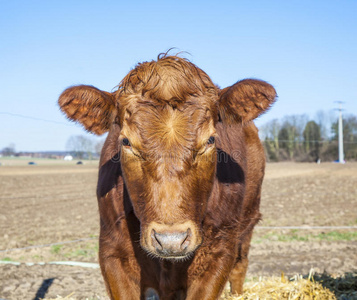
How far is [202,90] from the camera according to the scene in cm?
339

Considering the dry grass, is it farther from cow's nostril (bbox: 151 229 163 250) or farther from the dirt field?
cow's nostril (bbox: 151 229 163 250)

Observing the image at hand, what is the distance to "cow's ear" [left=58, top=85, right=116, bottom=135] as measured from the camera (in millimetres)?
3506

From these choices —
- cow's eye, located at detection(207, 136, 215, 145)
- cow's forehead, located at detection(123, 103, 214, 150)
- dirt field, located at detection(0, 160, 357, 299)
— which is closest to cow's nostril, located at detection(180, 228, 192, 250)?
cow's forehead, located at detection(123, 103, 214, 150)

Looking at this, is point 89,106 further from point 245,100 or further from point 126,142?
point 245,100

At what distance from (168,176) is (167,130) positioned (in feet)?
1.08

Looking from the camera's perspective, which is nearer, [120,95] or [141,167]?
[141,167]

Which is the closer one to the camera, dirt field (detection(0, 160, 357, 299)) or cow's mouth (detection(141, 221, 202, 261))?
cow's mouth (detection(141, 221, 202, 261))

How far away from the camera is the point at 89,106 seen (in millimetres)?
3568

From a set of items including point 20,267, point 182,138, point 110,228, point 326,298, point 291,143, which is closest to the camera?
point 182,138

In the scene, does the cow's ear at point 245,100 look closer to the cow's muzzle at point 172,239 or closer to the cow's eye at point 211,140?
the cow's eye at point 211,140

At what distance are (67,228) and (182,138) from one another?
9681 millimetres

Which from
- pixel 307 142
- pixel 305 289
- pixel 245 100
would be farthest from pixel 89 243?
pixel 307 142

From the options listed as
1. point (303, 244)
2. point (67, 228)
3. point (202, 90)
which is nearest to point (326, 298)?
point (202, 90)

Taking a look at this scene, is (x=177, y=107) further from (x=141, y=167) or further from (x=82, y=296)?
(x=82, y=296)
